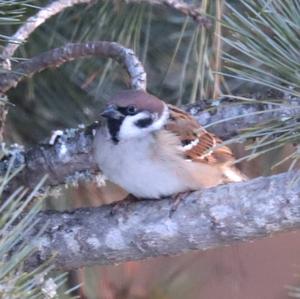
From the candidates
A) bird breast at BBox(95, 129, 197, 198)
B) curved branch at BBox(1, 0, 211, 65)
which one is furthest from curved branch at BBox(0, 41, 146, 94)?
bird breast at BBox(95, 129, 197, 198)

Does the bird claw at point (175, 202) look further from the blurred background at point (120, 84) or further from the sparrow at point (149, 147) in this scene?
the blurred background at point (120, 84)

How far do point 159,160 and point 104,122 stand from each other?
11 cm

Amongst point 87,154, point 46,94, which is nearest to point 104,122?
point 87,154

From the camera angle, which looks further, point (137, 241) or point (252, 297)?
point (252, 297)

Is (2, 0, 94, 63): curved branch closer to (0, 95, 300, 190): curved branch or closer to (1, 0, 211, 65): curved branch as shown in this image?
(1, 0, 211, 65): curved branch

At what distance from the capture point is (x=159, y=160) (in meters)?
1.70

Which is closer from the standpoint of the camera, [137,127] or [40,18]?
[40,18]

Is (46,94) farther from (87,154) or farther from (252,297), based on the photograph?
(252,297)

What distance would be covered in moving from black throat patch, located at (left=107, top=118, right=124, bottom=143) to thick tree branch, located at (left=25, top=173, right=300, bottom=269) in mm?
161

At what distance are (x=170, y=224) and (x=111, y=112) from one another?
1.10ft

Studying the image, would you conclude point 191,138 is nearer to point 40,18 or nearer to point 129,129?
point 129,129

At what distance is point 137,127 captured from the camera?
5.66ft

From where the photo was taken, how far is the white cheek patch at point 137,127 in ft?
5.61

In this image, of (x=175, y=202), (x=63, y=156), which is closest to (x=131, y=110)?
(x=63, y=156)
